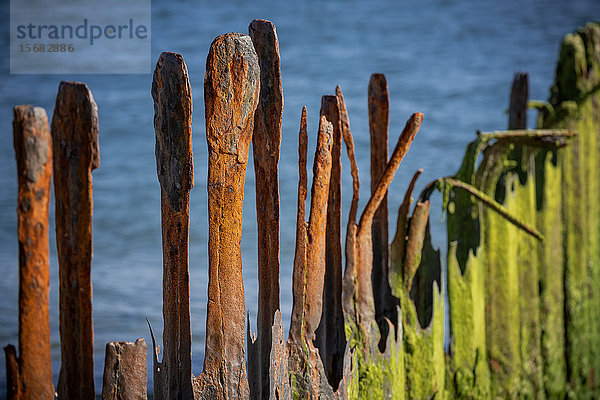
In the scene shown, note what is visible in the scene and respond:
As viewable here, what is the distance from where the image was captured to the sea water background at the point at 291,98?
534 centimetres

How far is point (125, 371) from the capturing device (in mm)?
1467

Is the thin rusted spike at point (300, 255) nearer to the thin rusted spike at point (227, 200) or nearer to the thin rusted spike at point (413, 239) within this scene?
the thin rusted spike at point (227, 200)

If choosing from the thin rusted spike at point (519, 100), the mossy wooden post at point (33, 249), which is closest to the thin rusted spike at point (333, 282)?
the mossy wooden post at point (33, 249)

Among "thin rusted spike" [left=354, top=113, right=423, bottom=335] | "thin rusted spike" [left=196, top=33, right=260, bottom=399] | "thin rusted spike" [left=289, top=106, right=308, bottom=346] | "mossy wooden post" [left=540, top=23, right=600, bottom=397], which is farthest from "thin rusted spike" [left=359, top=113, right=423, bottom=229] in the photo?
"mossy wooden post" [left=540, top=23, right=600, bottom=397]

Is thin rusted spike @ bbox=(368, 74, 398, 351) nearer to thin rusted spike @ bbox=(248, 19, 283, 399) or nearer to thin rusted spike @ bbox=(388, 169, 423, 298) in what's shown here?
thin rusted spike @ bbox=(388, 169, 423, 298)

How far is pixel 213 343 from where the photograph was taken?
156 cm

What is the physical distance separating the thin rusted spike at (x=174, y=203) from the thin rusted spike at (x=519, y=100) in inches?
77.9

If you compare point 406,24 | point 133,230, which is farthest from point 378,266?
point 406,24

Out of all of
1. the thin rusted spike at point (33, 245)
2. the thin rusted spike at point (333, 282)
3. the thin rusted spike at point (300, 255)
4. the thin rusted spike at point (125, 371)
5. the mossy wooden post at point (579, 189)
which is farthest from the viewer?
the mossy wooden post at point (579, 189)

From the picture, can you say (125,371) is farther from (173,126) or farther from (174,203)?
(173,126)

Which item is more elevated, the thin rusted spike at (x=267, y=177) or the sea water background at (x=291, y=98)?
the sea water background at (x=291, y=98)

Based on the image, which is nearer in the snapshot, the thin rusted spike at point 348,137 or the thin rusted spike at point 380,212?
the thin rusted spike at point 348,137

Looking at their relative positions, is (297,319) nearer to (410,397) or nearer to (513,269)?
(410,397)

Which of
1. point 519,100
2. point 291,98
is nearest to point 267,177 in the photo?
point 519,100
